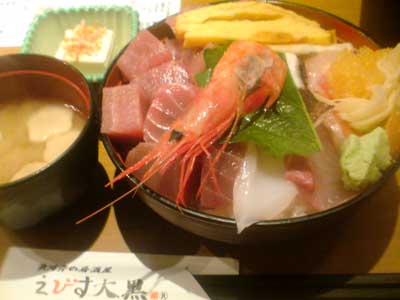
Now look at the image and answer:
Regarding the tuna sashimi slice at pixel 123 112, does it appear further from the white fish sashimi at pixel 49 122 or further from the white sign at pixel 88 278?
the white sign at pixel 88 278

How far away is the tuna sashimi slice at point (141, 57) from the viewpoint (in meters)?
1.19

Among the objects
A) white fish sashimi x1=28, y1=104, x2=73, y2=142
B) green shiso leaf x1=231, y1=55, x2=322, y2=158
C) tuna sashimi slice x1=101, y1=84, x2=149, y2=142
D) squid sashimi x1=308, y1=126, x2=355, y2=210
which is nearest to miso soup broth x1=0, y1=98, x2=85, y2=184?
white fish sashimi x1=28, y1=104, x2=73, y2=142

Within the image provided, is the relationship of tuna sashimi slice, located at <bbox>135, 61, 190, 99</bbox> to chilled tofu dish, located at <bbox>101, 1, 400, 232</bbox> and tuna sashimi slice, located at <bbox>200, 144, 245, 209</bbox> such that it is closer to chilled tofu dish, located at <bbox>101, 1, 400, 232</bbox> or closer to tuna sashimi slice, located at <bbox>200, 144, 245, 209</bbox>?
chilled tofu dish, located at <bbox>101, 1, 400, 232</bbox>

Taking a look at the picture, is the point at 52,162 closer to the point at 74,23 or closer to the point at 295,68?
the point at 295,68

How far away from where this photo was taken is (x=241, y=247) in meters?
1.10

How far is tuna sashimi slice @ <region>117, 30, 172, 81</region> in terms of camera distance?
3.90ft

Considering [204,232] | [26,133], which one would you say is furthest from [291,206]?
[26,133]

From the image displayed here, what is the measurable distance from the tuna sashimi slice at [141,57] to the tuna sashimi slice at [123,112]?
91mm

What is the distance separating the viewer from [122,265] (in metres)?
1.08

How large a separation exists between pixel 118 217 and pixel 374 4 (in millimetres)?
1248

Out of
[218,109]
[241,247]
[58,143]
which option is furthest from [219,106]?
[58,143]

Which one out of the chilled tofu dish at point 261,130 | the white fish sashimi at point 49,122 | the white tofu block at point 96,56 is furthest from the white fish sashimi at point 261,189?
the white tofu block at point 96,56

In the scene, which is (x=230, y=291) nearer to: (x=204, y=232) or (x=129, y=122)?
(x=204, y=232)

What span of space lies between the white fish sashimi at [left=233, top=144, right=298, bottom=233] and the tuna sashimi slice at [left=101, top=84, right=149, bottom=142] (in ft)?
0.92
